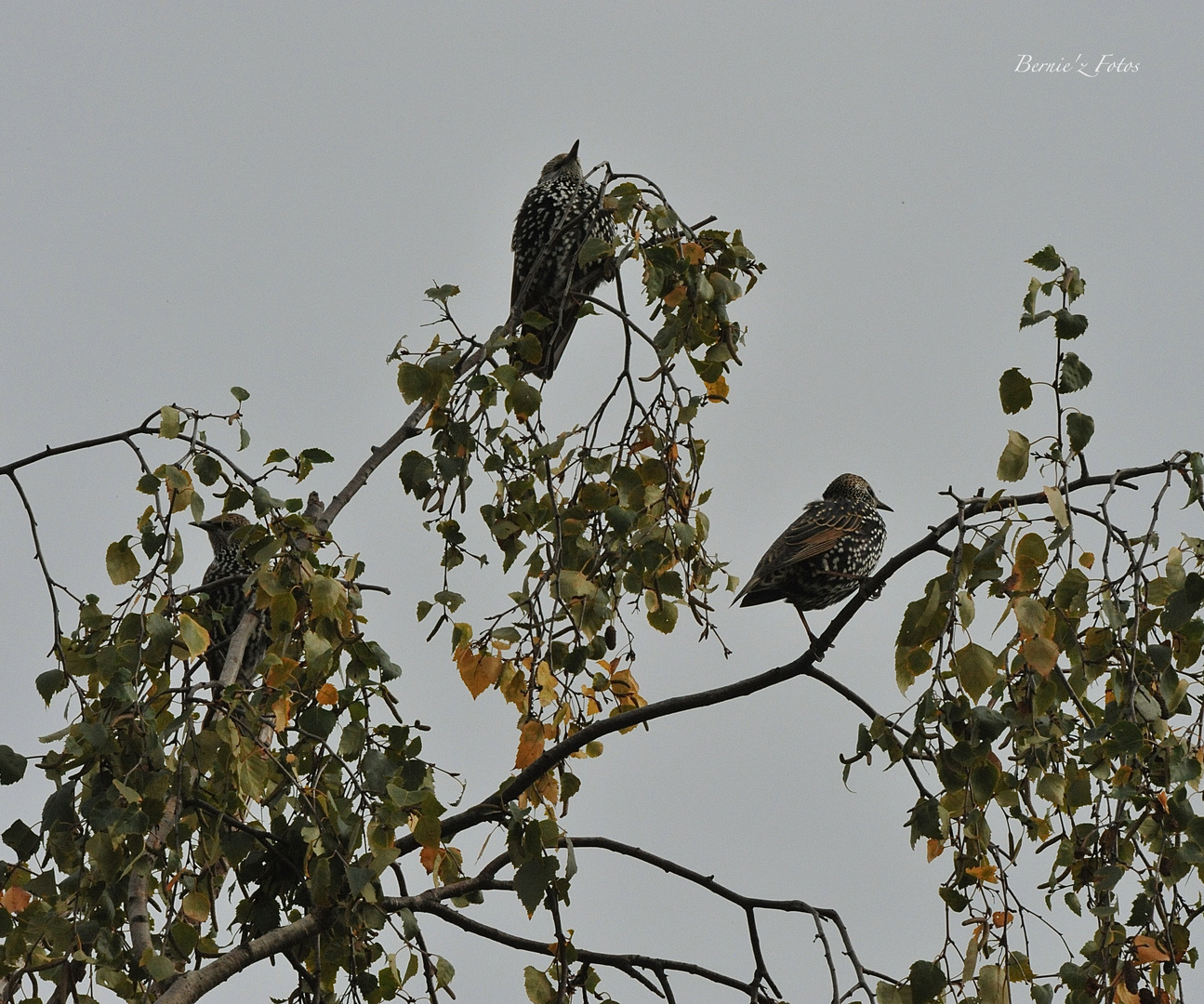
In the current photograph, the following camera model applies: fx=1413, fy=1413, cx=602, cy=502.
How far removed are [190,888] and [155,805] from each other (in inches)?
19.8

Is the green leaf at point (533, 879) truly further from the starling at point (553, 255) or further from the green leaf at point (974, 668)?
the starling at point (553, 255)

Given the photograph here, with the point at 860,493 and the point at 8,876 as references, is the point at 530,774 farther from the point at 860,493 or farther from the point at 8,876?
the point at 860,493

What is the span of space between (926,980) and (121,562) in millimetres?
2090

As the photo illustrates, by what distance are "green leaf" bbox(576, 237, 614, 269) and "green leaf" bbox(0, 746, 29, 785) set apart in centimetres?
184

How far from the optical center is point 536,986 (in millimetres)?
3416

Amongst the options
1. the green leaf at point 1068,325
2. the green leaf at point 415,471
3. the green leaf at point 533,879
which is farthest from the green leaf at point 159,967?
the green leaf at point 1068,325

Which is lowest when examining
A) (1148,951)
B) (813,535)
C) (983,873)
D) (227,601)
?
(1148,951)

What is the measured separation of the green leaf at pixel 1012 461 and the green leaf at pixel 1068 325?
239 millimetres

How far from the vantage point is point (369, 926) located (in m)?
3.30

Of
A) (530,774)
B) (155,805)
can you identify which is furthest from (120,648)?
(530,774)

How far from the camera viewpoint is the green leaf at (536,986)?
134 inches

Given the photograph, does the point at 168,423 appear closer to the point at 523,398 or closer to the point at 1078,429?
the point at 523,398

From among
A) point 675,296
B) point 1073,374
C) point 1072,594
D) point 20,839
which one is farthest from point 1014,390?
point 20,839

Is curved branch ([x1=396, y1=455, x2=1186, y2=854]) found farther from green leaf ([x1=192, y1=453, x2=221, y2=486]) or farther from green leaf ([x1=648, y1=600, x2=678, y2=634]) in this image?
green leaf ([x1=192, y1=453, x2=221, y2=486])
